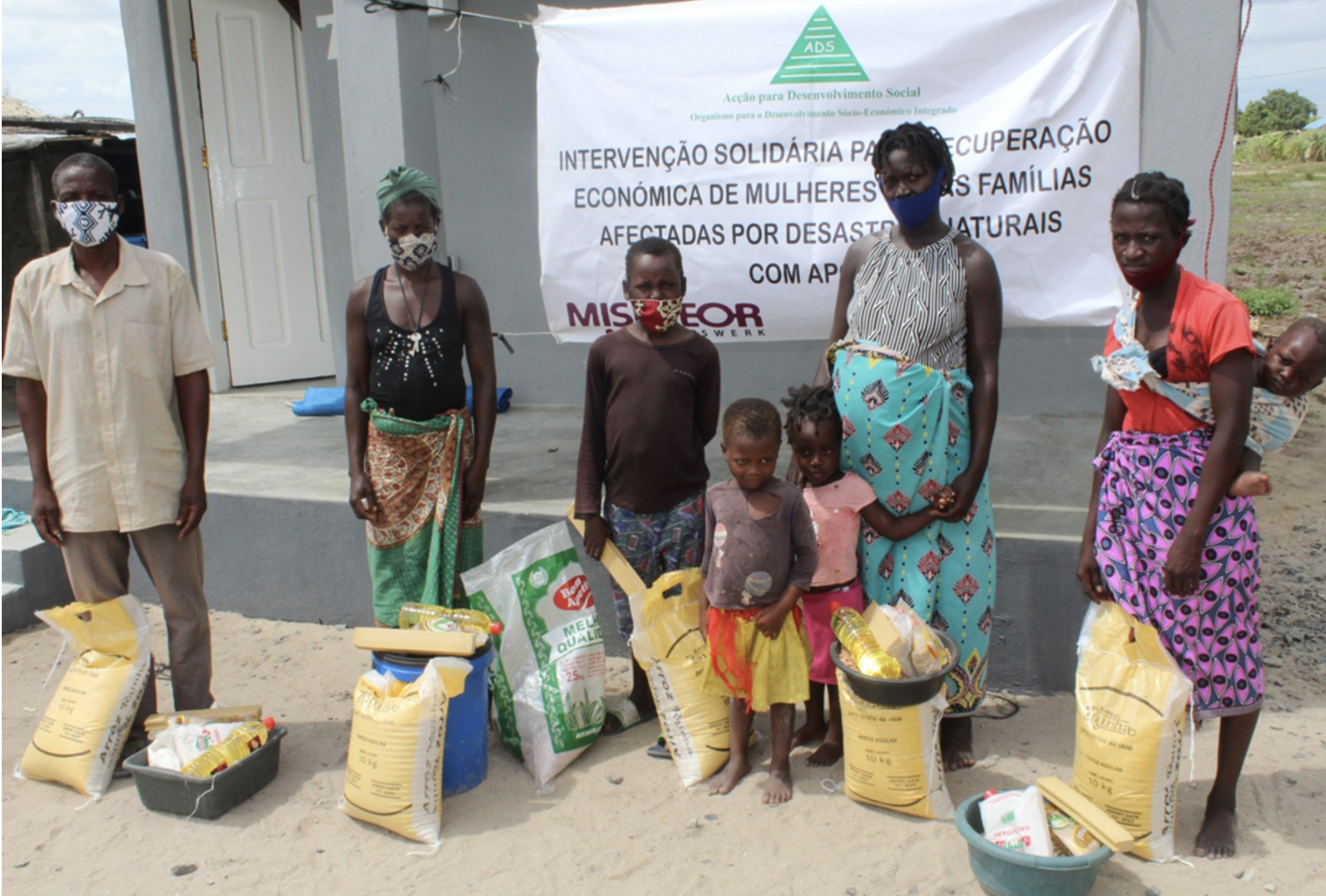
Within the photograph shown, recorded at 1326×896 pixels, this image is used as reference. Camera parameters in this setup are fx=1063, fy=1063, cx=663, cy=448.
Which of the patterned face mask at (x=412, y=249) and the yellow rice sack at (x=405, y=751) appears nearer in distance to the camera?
the yellow rice sack at (x=405, y=751)

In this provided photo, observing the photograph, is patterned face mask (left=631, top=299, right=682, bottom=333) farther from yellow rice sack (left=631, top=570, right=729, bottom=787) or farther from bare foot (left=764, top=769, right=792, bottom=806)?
bare foot (left=764, top=769, right=792, bottom=806)

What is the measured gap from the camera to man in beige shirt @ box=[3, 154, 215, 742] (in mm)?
3223

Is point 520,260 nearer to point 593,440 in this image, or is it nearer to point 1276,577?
point 593,440

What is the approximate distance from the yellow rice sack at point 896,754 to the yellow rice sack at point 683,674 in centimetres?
45

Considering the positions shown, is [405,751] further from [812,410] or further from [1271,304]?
[1271,304]

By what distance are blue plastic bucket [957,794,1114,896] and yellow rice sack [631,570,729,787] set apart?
0.87m

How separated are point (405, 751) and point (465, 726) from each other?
319mm

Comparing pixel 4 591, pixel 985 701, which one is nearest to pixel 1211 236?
pixel 985 701

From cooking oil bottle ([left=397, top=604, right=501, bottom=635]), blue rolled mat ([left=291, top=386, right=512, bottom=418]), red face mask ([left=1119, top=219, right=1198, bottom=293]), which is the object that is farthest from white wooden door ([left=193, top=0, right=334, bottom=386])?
red face mask ([left=1119, top=219, right=1198, bottom=293])

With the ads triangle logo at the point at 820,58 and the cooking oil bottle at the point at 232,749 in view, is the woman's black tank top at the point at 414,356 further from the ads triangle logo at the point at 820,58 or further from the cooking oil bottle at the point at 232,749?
the ads triangle logo at the point at 820,58

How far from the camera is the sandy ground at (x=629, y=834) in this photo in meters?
2.85

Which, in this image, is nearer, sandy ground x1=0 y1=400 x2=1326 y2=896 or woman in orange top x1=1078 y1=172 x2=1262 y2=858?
woman in orange top x1=1078 y1=172 x2=1262 y2=858

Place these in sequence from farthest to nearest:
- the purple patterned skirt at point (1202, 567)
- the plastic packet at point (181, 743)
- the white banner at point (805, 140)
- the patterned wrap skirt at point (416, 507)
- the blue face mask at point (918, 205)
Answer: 1. the white banner at point (805, 140)
2. the patterned wrap skirt at point (416, 507)
3. the plastic packet at point (181, 743)
4. the blue face mask at point (918, 205)
5. the purple patterned skirt at point (1202, 567)

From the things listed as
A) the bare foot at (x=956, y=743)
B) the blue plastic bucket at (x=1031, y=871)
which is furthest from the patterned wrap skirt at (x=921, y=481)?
the blue plastic bucket at (x=1031, y=871)
